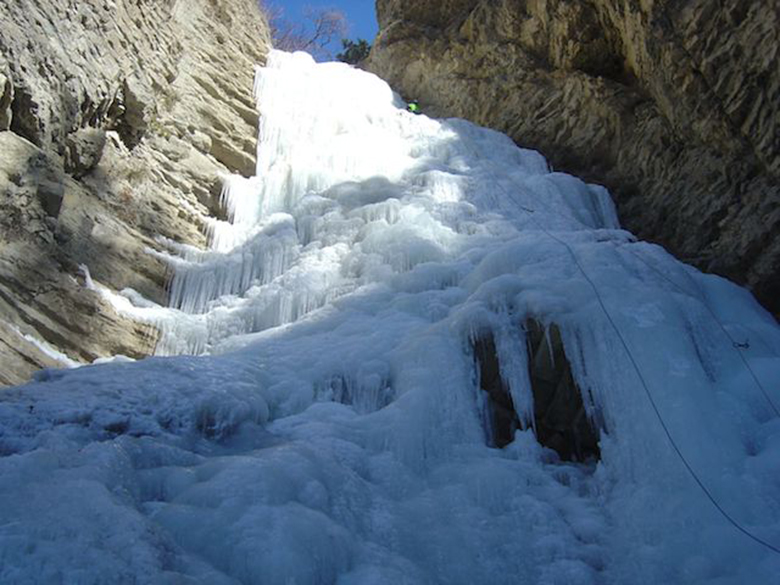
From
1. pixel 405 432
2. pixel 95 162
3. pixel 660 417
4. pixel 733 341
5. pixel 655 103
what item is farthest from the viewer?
pixel 655 103

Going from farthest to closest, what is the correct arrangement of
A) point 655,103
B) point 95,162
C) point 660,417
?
point 655,103 → point 95,162 → point 660,417

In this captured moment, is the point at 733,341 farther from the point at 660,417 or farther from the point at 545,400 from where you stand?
the point at 545,400

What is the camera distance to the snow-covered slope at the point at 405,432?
10.6ft

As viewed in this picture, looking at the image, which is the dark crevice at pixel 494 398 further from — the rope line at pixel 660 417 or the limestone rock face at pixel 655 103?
the limestone rock face at pixel 655 103

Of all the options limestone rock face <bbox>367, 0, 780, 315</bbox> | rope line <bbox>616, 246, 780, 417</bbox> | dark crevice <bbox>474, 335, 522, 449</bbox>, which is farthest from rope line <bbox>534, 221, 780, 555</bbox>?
limestone rock face <bbox>367, 0, 780, 315</bbox>

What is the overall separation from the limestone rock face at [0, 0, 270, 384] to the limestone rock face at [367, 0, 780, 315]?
201 inches

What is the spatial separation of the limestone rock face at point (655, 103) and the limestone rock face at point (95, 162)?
5.10m

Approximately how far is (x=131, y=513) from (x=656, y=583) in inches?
108

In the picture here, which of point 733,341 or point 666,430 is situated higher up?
point 733,341

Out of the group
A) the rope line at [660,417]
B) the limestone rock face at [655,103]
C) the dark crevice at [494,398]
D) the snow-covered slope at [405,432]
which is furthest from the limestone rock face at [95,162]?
the limestone rock face at [655,103]

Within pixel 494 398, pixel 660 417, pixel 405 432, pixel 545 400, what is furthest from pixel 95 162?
pixel 660 417

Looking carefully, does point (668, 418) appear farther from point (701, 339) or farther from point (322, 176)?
point (322, 176)

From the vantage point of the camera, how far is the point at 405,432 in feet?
15.0

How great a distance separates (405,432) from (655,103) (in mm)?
7024
